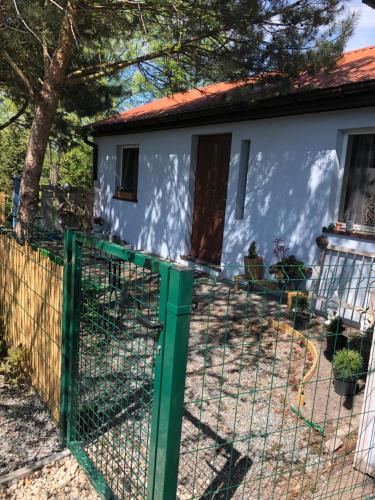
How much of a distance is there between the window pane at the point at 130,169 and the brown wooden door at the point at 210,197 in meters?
2.91

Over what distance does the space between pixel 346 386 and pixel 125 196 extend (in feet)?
27.7

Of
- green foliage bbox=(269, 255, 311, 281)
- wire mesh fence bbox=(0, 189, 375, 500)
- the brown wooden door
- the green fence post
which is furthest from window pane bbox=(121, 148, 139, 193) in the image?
the green fence post

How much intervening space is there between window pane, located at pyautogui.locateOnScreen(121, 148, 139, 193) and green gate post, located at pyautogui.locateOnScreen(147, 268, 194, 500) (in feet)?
31.3

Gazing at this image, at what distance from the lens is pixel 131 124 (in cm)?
1012

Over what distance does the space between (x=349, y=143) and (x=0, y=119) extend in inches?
897

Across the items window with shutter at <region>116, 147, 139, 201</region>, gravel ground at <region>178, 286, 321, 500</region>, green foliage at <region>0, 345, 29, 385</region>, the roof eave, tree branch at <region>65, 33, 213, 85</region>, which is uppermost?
tree branch at <region>65, 33, 213, 85</region>

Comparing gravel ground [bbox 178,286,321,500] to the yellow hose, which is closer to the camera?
gravel ground [bbox 178,286,321,500]

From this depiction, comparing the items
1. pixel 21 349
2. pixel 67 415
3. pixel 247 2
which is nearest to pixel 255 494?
pixel 67 415

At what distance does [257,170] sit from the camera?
711cm

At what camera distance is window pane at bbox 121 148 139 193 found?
36.3ft

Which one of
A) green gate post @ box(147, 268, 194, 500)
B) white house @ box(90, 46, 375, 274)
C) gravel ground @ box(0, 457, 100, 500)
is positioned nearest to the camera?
green gate post @ box(147, 268, 194, 500)

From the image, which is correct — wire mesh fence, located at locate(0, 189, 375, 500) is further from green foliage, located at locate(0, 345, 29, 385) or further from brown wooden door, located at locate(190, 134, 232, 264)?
brown wooden door, located at locate(190, 134, 232, 264)

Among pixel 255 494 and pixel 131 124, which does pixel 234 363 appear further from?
pixel 131 124

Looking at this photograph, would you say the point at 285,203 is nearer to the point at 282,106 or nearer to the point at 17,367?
the point at 282,106
